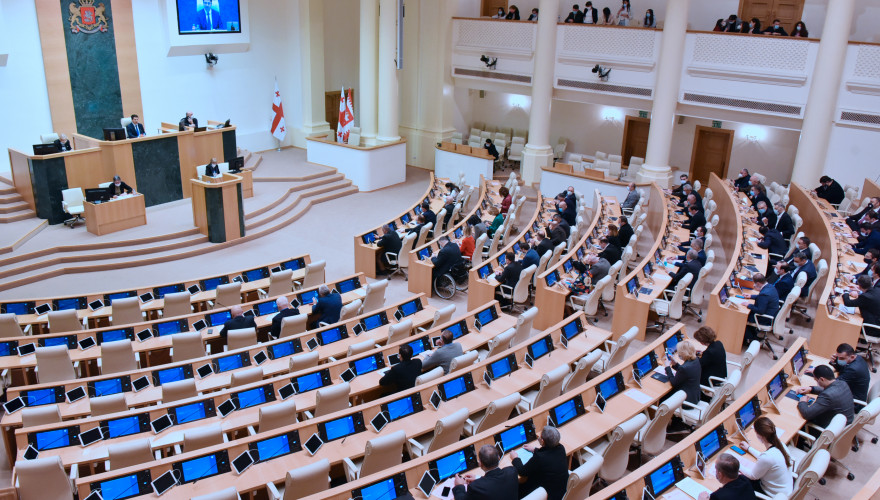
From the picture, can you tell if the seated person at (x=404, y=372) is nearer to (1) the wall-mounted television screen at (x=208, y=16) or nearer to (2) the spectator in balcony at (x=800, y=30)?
(2) the spectator in balcony at (x=800, y=30)

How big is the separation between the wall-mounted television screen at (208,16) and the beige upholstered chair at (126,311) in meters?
10.5

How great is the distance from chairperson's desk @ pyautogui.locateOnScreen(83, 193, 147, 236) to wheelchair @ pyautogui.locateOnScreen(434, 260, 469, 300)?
21.6ft

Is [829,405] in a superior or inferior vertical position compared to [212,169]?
inferior

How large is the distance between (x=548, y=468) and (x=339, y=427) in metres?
2.01

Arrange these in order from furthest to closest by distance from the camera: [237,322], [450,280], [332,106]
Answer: [332,106]
[450,280]
[237,322]

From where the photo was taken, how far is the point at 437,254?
1212 centimetres

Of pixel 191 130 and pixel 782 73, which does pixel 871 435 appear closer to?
pixel 782 73

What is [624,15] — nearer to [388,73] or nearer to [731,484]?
[388,73]

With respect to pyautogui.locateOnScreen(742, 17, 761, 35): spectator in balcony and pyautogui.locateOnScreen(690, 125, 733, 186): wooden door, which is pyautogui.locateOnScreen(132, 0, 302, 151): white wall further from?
pyautogui.locateOnScreen(742, 17, 761, 35): spectator in balcony

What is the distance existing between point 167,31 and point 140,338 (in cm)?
1127

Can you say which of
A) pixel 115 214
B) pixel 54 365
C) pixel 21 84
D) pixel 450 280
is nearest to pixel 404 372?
pixel 54 365

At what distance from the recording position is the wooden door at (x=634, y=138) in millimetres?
20438

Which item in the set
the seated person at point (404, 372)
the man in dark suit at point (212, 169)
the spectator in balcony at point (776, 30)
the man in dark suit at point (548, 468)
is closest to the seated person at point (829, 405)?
the man in dark suit at point (548, 468)

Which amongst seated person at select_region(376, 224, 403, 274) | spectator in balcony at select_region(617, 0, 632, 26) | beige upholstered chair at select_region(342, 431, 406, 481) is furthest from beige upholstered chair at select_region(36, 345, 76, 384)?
spectator in balcony at select_region(617, 0, 632, 26)
